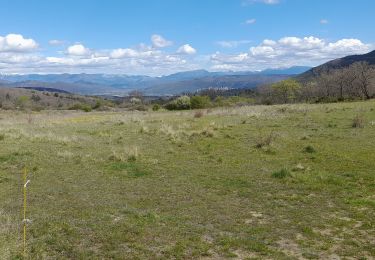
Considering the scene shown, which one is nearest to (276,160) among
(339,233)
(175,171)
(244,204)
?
(175,171)

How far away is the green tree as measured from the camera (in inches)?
3686

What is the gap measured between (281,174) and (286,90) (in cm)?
8406

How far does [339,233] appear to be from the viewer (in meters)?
8.32

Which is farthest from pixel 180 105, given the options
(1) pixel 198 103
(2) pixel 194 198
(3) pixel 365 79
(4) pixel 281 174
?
(2) pixel 194 198

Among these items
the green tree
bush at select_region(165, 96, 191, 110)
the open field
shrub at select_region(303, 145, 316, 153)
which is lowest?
the open field

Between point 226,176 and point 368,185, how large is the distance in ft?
13.8

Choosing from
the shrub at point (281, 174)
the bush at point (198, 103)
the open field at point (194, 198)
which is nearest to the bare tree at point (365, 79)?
the bush at point (198, 103)

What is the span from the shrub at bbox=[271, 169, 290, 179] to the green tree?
81.3 meters

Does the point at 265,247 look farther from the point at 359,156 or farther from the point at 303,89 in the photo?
the point at 303,89

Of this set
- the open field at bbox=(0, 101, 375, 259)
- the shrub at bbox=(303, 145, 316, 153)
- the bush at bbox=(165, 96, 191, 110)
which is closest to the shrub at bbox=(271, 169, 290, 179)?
the open field at bbox=(0, 101, 375, 259)

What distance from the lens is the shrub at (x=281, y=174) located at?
13.1 metres

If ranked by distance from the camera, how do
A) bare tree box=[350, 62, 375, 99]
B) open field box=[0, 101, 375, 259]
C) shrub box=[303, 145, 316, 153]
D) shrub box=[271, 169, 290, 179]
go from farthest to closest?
bare tree box=[350, 62, 375, 99] → shrub box=[303, 145, 316, 153] → shrub box=[271, 169, 290, 179] → open field box=[0, 101, 375, 259]

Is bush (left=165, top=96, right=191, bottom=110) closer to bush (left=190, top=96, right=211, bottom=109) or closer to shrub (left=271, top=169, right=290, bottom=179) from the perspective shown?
bush (left=190, top=96, right=211, bottom=109)

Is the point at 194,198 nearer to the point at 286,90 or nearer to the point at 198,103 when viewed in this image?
the point at 198,103
